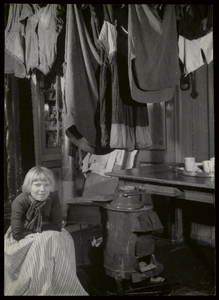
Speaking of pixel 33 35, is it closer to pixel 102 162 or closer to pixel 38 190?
pixel 38 190

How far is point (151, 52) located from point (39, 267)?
5.68 feet

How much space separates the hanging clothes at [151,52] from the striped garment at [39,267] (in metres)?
1.25

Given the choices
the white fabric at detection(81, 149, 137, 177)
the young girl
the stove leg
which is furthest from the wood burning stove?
the white fabric at detection(81, 149, 137, 177)

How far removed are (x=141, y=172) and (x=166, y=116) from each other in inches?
46.6

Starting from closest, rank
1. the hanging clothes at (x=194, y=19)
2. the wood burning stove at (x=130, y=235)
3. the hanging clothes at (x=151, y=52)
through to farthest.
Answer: the hanging clothes at (x=151, y=52)
the hanging clothes at (x=194, y=19)
the wood burning stove at (x=130, y=235)

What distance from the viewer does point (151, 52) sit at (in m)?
2.10

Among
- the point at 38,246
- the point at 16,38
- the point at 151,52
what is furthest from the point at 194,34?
the point at 38,246

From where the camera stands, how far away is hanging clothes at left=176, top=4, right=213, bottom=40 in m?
2.16

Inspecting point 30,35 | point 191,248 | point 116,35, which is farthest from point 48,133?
point 191,248

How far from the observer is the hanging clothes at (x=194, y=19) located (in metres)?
2.16

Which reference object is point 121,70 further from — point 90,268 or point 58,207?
point 90,268

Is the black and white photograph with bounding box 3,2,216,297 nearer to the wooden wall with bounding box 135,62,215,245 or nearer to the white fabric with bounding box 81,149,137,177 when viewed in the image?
the wooden wall with bounding box 135,62,215,245

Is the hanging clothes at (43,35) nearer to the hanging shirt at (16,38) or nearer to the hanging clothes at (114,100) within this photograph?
the hanging shirt at (16,38)

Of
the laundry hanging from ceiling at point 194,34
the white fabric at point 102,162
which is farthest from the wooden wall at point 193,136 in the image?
the laundry hanging from ceiling at point 194,34
